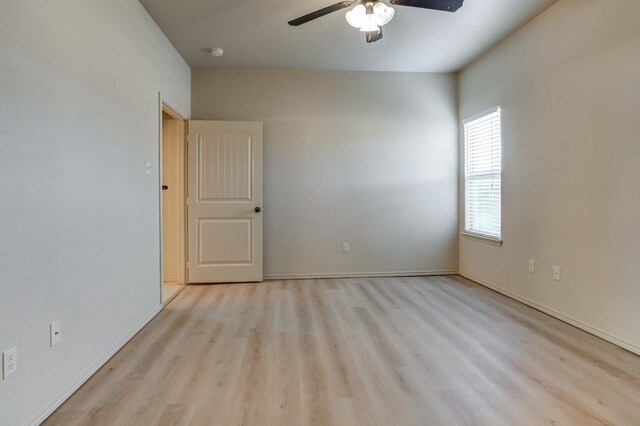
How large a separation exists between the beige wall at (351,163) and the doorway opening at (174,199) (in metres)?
0.41

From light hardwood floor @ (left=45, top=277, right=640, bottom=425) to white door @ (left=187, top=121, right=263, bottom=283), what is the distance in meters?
0.92

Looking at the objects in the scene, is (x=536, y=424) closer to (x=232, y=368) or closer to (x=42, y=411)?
(x=232, y=368)

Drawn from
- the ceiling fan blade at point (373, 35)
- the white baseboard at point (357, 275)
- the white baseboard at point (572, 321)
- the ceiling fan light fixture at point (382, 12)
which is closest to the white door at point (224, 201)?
the white baseboard at point (357, 275)

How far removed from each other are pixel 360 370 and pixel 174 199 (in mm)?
3207

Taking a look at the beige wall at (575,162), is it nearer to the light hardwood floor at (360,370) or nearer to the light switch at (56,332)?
the light hardwood floor at (360,370)

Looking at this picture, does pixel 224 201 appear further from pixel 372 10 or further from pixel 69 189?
pixel 372 10

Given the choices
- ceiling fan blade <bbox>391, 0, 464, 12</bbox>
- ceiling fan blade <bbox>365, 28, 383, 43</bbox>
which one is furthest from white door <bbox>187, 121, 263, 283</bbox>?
ceiling fan blade <bbox>391, 0, 464, 12</bbox>

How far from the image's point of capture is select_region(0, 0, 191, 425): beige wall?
151 cm

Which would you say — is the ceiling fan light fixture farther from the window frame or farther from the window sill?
the window sill

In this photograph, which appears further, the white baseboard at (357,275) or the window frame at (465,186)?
the white baseboard at (357,275)

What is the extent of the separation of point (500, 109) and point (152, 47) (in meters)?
3.55

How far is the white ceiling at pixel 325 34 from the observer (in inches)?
117

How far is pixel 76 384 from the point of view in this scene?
1933 millimetres

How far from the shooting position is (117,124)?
8.04ft
